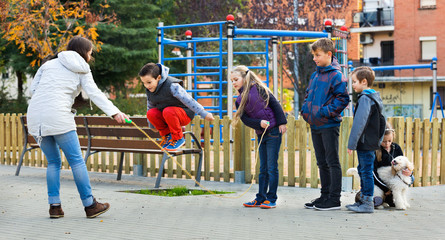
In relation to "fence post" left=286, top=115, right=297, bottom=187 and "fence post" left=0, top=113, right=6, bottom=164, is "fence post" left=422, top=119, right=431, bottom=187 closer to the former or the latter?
"fence post" left=286, top=115, right=297, bottom=187

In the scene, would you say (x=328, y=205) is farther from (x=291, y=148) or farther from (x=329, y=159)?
(x=291, y=148)

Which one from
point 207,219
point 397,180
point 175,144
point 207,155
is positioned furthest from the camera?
point 207,155

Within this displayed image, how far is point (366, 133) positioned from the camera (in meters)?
7.23

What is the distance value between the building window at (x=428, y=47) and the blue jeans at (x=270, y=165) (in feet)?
127

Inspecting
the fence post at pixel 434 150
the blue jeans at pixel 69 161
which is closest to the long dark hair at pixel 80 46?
the blue jeans at pixel 69 161

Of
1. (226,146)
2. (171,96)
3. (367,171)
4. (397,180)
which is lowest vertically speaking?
(397,180)

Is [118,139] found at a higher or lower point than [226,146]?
higher

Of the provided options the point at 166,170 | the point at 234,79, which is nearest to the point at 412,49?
the point at 166,170

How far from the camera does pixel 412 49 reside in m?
44.6

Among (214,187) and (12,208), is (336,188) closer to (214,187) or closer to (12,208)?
(214,187)

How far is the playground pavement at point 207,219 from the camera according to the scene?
19.6 feet

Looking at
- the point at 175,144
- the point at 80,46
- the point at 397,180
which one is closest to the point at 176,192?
the point at 175,144

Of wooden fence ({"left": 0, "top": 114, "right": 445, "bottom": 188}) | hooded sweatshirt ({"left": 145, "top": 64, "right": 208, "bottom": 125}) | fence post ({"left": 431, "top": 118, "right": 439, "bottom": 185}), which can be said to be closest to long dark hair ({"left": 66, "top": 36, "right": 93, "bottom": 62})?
hooded sweatshirt ({"left": 145, "top": 64, "right": 208, "bottom": 125})

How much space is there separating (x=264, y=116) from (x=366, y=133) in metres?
1.20
